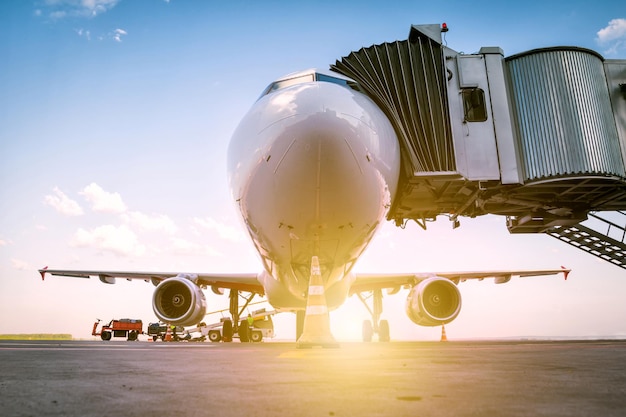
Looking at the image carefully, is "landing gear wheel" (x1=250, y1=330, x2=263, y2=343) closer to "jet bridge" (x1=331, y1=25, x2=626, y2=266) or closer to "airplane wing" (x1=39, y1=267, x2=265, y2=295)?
"airplane wing" (x1=39, y1=267, x2=265, y2=295)

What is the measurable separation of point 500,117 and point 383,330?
26.3 ft

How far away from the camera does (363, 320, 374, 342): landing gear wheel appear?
15.2 meters

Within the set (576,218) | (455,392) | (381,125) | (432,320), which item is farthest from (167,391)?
(576,218)

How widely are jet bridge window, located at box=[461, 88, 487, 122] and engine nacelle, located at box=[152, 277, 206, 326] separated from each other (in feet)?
25.9

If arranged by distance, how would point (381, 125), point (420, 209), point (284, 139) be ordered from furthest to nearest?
point (420, 209) < point (381, 125) < point (284, 139)

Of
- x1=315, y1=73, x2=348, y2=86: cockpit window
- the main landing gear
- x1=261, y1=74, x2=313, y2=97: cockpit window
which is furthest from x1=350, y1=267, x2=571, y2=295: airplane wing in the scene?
x1=261, y1=74, x2=313, y2=97: cockpit window

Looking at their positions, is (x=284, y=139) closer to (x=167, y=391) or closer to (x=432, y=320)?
(x=167, y=391)

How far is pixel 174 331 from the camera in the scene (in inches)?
1040

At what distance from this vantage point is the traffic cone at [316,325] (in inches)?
208

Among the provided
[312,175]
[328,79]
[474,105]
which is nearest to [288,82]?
[328,79]

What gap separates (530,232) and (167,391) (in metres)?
14.8

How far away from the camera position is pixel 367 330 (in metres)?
15.4

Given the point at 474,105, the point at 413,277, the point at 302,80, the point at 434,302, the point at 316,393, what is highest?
the point at 474,105

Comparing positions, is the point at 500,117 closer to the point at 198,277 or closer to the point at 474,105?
the point at 474,105
